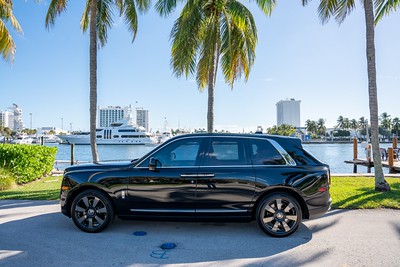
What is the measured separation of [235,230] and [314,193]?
4.95ft

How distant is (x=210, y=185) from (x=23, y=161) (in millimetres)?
9068

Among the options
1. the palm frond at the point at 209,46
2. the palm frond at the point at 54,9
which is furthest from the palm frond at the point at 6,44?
the palm frond at the point at 209,46

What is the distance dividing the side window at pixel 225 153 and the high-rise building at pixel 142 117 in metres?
147

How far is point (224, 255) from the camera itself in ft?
13.4

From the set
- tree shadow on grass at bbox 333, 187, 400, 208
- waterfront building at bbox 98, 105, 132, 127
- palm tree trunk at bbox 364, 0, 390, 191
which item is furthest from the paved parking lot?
waterfront building at bbox 98, 105, 132, 127

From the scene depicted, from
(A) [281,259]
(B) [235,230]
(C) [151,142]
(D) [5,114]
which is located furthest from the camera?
(D) [5,114]

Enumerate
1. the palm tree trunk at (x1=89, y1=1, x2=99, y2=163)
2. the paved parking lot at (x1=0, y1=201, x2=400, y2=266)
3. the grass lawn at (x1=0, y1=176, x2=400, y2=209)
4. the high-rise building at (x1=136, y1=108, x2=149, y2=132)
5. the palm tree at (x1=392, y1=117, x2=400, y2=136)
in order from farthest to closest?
the high-rise building at (x1=136, y1=108, x2=149, y2=132) < the palm tree at (x1=392, y1=117, x2=400, y2=136) < the palm tree trunk at (x1=89, y1=1, x2=99, y2=163) < the grass lawn at (x1=0, y1=176, x2=400, y2=209) < the paved parking lot at (x1=0, y1=201, x2=400, y2=266)

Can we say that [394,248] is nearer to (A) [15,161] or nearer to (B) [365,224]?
(B) [365,224]

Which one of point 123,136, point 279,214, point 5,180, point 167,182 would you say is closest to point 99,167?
point 167,182

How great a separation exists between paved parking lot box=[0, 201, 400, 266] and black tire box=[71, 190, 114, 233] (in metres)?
0.15

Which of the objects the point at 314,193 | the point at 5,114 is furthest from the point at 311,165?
the point at 5,114

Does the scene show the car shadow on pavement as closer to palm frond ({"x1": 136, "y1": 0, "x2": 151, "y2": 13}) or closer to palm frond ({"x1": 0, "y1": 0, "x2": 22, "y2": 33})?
palm frond ({"x1": 136, "y1": 0, "x2": 151, "y2": 13})

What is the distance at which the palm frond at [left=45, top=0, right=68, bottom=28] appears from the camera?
1033cm

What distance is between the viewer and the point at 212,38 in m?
11.0
